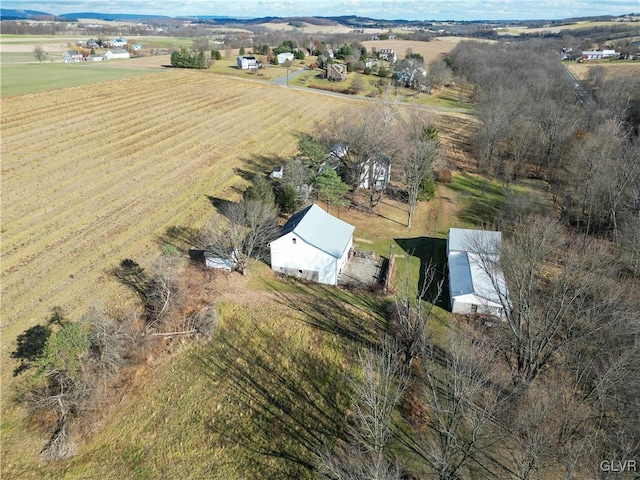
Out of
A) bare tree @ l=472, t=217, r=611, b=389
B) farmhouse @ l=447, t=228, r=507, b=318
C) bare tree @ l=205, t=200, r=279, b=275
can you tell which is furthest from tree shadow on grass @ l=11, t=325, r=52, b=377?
farmhouse @ l=447, t=228, r=507, b=318

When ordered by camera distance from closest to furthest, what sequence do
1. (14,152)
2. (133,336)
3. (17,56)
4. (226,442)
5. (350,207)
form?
(226,442) < (133,336) < (350,207) < (14,152) < (17,56)

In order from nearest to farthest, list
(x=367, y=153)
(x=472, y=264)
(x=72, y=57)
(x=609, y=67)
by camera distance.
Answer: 1. (x=472, y=264)
2. (x=367, y=153)
3. (x=609, y=67)
4. (x=72, y=57)

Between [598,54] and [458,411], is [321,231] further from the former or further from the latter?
[598,54]

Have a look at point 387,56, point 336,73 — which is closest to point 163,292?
point 336,73

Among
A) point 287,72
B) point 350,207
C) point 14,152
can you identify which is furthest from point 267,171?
point 287,72

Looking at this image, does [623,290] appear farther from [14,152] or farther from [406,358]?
[14,152]

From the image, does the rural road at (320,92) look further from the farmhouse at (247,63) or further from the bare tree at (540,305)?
the bare tree at (540,305)
